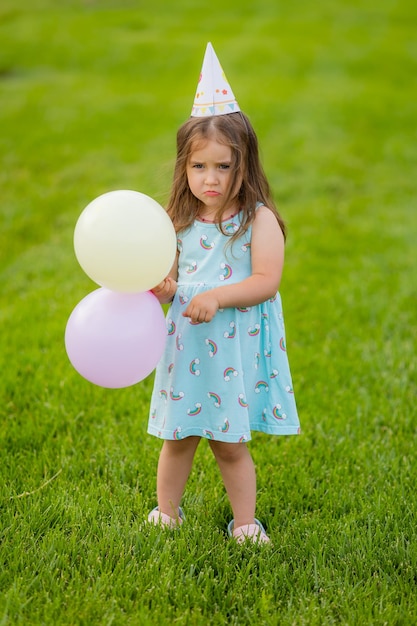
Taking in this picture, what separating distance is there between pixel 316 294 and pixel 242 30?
544 inches

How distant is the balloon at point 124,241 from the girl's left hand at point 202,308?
0.14 meters

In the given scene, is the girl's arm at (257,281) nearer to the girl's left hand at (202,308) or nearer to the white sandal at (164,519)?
the girl's left hand at (202,308)

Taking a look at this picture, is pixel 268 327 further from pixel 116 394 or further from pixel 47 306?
pixel 47 306

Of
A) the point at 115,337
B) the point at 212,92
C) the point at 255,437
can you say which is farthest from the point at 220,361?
the point at 255,437

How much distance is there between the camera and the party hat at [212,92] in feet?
7.53

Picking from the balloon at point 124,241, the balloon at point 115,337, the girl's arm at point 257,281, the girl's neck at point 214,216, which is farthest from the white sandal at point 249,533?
the girl's neck at point 214,216

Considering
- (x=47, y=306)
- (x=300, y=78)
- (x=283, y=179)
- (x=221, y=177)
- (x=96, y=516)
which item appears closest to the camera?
(x=221, y=177)

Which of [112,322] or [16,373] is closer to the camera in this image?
[112,322]

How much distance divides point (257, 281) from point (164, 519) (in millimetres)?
929

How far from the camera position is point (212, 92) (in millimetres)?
2330

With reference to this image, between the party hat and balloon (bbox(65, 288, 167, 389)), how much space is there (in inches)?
25.3

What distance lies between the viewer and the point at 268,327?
8.04 ft

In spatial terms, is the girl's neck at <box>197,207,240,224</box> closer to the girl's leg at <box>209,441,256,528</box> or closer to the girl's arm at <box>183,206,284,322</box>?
the girl's arm at <box>183,206,284,322</box>

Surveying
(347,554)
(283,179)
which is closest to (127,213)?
(347,554)
